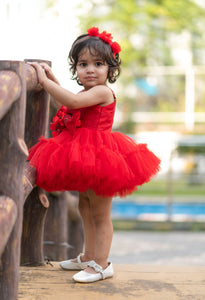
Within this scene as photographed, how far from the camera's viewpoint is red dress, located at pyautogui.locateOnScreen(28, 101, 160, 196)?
69.5 inches

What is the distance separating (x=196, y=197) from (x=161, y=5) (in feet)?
29.3

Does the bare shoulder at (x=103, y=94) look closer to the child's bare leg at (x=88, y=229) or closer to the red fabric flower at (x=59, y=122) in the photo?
the red fabric flower at (x=59, y=122)

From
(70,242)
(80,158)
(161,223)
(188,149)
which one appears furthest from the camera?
(188,149)

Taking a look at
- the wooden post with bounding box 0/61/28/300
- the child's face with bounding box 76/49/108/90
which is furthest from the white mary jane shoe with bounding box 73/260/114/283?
the child's face with bounding box 76/49/108/90

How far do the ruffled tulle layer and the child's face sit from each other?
0.65 ft

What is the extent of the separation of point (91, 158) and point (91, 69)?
361mm

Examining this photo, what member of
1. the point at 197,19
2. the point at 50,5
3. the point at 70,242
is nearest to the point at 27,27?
the point at 50,5

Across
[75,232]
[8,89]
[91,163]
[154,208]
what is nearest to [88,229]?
[91,163]

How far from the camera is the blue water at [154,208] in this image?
26.3 feet

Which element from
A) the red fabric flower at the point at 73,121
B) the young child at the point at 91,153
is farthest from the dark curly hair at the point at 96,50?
the red fabric flower at the point at 73,121

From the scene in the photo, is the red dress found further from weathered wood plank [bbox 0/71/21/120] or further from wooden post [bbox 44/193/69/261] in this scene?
wooden post [bbox 44/193/69/261]

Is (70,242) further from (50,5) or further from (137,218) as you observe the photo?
(50,5)

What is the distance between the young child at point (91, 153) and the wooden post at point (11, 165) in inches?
12.9

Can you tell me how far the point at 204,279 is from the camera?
187cm
